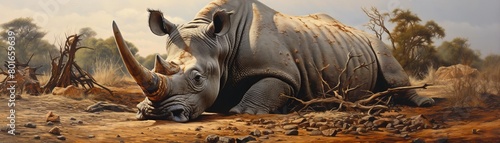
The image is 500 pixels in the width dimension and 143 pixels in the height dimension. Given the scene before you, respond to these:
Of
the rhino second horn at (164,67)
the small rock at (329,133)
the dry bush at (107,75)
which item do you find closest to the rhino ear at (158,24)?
the rhino second horn at (164,67)

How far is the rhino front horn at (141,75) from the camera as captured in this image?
4.54m

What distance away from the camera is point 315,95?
21.1 feet

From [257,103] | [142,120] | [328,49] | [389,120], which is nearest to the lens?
[389,120]

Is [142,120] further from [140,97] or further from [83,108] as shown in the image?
[140,97]

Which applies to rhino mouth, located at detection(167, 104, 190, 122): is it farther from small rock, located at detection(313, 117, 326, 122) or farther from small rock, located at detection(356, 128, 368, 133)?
small rock, located at detection(356, 128, 368, 133)

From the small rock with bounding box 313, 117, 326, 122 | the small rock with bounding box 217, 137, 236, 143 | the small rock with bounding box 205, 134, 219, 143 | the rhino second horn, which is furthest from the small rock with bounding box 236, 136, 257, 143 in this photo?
the rhino second horn

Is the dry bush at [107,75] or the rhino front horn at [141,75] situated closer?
the rhino front horn at [141,75]

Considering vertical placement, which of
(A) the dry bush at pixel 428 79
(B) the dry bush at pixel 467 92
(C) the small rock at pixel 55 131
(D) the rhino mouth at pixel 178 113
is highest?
(A) the dry bush at pixel 428 79

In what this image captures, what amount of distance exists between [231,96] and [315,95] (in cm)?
90

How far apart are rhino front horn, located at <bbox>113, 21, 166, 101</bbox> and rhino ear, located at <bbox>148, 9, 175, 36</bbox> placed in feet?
2.97

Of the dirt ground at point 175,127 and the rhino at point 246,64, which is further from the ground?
the rhino at point 246,64

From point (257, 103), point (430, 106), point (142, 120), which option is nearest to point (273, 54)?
point (257, 103)

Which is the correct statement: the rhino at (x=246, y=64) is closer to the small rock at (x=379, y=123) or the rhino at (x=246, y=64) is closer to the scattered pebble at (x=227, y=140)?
the scattered pebble at (x=227, y=140)

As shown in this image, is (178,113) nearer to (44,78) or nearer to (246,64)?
(246,64)
